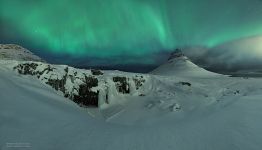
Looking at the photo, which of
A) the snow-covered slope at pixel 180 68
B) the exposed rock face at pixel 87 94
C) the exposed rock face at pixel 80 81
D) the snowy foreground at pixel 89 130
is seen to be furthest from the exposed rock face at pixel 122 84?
the snow-covered slope at pixel 180 68

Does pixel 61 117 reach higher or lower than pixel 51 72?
lower

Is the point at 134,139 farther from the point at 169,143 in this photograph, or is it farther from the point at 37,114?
the point at 37,114

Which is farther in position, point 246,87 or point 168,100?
point 246,87

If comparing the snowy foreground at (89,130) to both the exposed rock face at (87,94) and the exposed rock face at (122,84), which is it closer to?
the exposed rock face at (87,94)

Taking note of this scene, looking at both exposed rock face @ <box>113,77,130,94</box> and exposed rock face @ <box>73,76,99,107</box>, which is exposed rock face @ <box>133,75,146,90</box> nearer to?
exposed rock face @ <box>113,77,130,94</box>

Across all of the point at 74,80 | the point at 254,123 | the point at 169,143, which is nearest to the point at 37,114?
the point at 169,143
